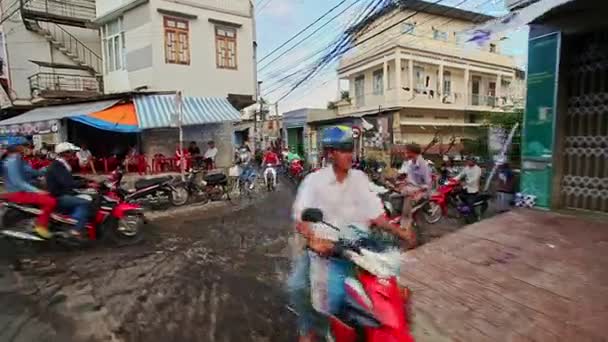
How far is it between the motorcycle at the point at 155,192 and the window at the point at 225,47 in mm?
7936

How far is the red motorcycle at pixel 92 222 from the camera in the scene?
595 centimetres

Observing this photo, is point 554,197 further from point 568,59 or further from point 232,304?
point 232,304

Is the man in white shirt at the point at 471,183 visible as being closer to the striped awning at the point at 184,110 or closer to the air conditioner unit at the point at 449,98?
the striped awning at the point at 184,110

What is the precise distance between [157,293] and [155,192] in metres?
5.53

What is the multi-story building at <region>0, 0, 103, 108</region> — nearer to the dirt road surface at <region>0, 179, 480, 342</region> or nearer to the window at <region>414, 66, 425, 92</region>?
the dirt road surface at <region>0, 179, 480, 342</region>

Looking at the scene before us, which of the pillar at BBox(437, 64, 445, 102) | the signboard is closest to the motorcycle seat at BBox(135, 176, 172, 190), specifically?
the signboard

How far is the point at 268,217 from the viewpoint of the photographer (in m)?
8.95

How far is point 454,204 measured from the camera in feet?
26.8

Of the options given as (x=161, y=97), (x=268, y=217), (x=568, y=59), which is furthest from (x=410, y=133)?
(x=568, y=59)

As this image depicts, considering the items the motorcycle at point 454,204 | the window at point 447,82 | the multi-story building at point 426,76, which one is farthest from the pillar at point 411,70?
the motorcycle at point 454,204

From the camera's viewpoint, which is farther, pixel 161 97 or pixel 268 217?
pixel 161 97

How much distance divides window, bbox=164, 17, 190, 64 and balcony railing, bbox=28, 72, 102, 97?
5.54m

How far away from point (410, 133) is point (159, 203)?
17.9m

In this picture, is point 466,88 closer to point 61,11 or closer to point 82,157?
point 82,157
